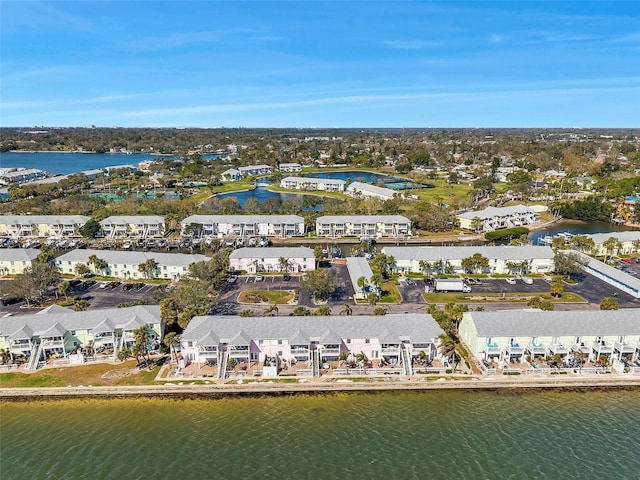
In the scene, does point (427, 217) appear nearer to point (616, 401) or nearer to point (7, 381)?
point (616, 401)

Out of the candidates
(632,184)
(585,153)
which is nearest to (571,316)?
(632,184)

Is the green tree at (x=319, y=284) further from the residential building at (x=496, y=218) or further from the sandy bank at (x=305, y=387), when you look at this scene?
the residential building at (x=496, y=218)

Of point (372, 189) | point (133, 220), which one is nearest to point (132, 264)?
point (133, 220)

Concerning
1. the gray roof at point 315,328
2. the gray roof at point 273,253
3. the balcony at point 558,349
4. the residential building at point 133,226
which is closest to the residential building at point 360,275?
the gray roof at point 273,253

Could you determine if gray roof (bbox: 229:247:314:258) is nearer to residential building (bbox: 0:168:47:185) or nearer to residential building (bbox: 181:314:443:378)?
residential building (bbox: 181:314:443:378)

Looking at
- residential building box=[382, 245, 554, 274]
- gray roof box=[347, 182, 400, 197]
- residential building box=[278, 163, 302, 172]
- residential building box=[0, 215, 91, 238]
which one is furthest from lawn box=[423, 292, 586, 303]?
residential building box=[278, 163, 302, 172]
